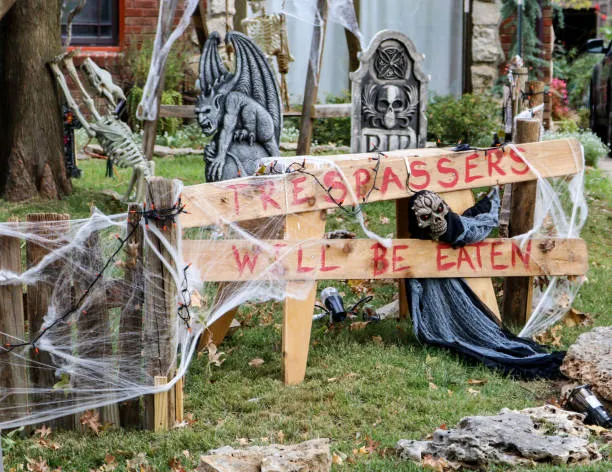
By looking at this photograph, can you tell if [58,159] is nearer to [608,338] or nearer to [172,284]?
[172,284]

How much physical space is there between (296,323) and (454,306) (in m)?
1.08

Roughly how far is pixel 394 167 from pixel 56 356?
7.60 feet

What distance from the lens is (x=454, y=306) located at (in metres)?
6.13

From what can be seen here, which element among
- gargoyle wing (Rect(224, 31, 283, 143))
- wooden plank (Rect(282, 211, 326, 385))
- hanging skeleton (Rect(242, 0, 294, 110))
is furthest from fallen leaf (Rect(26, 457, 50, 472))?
hanging skeleton (Rect(242, 0, 294, 110))

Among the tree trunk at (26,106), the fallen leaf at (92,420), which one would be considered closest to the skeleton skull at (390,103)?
the tree trunk at (26,106)

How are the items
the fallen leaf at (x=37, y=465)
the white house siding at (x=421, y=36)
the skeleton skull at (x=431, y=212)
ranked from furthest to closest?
the white house siding at (x=421, y=36) < the skeleton skull at (x=431, y=212) < the fallen leaf at (x=37, y=465)

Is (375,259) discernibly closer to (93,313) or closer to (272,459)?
(93,313)

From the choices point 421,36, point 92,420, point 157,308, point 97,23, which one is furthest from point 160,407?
point 97,23

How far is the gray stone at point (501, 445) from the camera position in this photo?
14.5 ft

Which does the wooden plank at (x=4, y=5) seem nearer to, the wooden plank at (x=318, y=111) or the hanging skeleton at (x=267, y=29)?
the wooden plank at (x=318, y=111)

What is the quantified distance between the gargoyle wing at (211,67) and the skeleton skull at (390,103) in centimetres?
188

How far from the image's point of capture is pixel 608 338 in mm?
5719

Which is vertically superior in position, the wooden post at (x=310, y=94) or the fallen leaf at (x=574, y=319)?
the wooden post at (x=310, y=94)

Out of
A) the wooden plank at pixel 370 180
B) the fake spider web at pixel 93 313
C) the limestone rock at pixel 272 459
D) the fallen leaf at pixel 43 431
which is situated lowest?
the fallen leaf at pixel 43 431
